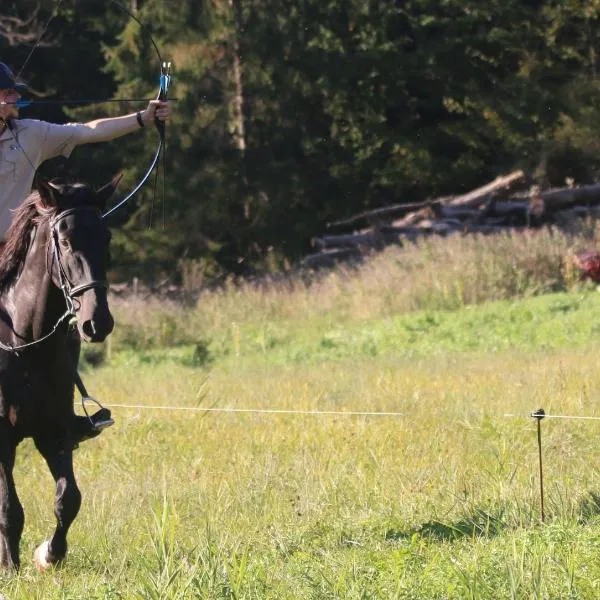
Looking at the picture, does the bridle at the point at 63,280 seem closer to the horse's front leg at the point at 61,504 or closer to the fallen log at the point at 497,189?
the horse's front leg at the point at 61,504

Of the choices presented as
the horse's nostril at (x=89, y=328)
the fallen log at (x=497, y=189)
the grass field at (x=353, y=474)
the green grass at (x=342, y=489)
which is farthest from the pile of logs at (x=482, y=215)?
the horse's nostril at (x=89, y=328)

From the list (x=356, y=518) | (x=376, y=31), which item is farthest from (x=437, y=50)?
(x=356, y=518)

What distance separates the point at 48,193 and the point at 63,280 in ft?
1.55

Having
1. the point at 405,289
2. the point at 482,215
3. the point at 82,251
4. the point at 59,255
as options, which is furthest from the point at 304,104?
the point at 82,251

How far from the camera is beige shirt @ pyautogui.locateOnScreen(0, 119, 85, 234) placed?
8.06 metres

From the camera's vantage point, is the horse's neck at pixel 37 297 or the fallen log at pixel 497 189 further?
the fallen log at pixel 497 189

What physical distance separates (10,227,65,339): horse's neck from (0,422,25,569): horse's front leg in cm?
59

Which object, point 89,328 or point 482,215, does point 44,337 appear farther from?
point 482,215

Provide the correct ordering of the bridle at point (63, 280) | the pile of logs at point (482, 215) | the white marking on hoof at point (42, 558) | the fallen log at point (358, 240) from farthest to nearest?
the fallen log at point (358, 240)
the pile of logs at point (482, 215)
the white marking on hoof at point (42, 558)
the bridle at point (63, 280)

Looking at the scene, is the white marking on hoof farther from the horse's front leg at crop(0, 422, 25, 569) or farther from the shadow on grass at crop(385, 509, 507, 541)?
the shadow on grass at crop(385, 509, 507, 541)

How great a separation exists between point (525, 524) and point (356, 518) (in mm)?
1065

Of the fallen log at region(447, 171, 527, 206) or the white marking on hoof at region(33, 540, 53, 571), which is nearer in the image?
the white marking on hoof at region(33, 540, 53, 571)

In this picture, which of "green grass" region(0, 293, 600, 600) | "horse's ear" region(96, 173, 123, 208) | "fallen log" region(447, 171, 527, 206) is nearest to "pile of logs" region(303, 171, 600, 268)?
"fallen log" region(447, 171, 527, 206)

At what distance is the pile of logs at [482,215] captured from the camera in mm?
32688
